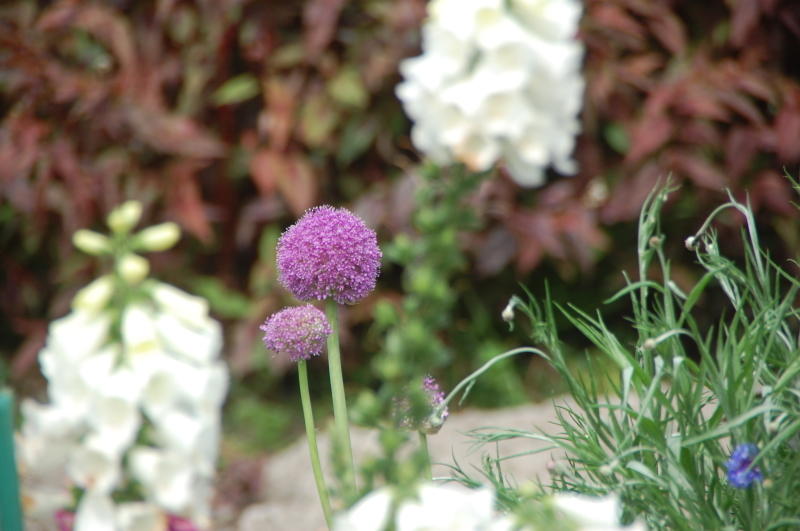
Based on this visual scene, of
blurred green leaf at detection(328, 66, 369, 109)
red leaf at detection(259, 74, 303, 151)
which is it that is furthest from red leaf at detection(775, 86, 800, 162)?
red leaf at detection(259, 74, 303, 151)

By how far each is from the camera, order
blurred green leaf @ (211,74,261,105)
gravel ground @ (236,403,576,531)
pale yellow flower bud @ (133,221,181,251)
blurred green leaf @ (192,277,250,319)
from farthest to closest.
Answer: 1. blurred green leaf @ (192,277,250,319)
2. blurred green leaf @ (211,74,261,105)
3. gravel ground @ (236,403,576,531)
4. pale yellow flower bud @ (133,221,181,251)

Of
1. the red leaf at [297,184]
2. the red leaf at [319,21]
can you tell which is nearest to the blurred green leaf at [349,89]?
the red leaf at [319,21]

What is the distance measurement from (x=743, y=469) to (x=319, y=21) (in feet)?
7.53

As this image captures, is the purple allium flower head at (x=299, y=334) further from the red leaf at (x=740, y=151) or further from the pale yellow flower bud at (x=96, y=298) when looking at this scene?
the red leaf at (x=740, y=151)

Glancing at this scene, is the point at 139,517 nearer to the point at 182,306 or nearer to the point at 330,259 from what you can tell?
the point at 182,306

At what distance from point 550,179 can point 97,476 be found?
2664 millimetres

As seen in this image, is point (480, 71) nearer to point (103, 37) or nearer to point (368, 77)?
point (368, 77)

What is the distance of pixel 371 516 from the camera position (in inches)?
22.3

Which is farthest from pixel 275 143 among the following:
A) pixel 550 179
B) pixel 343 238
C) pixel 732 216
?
pixel 343 238

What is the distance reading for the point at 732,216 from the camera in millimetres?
2729

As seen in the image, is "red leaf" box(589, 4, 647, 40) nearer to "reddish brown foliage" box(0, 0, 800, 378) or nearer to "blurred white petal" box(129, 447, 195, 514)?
"reddish brown foliage" box(0, 0, 800, 378)

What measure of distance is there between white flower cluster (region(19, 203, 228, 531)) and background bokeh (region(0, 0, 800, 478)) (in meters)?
1.92

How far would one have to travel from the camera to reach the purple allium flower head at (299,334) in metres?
0.79

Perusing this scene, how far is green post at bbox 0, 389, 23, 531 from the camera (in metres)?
0.66
